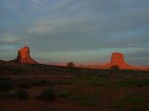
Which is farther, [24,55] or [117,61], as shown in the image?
[117,61]

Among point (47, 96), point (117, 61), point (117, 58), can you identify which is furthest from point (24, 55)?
point (47, 96)

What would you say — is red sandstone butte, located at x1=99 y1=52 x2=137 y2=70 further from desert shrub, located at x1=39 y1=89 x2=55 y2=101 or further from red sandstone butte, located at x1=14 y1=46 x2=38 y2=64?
desert shrub, located at x1=39 y1=89 x2=55 y2=101

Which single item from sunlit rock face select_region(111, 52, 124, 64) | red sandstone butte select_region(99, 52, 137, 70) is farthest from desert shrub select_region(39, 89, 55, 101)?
sunlit rock face select_region(111, 52, 124, 64)

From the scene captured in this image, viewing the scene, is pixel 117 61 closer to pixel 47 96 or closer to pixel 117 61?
pixel 117 61

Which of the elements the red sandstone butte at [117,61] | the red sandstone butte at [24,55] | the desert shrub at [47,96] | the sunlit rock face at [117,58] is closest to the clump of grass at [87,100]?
the desert shrub at [47,96]

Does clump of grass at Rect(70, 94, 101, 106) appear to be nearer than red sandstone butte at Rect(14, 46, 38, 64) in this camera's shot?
Yes

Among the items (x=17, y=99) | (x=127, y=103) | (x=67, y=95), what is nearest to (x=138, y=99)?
(x=127, y=103)

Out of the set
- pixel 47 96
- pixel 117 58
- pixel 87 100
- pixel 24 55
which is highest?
pixel 117 58

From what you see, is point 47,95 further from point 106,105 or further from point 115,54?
point 115,54

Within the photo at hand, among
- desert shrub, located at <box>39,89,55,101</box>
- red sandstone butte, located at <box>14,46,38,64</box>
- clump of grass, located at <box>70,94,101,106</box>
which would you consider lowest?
clump of grass, located at <box>70,94,101,106</box>

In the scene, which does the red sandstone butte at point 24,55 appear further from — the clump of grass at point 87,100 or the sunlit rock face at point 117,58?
the clump of grass at point 87,100

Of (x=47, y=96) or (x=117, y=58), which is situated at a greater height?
(x=117, y=58)

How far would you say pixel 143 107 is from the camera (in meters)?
18.4

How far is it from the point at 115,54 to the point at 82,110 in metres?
158
